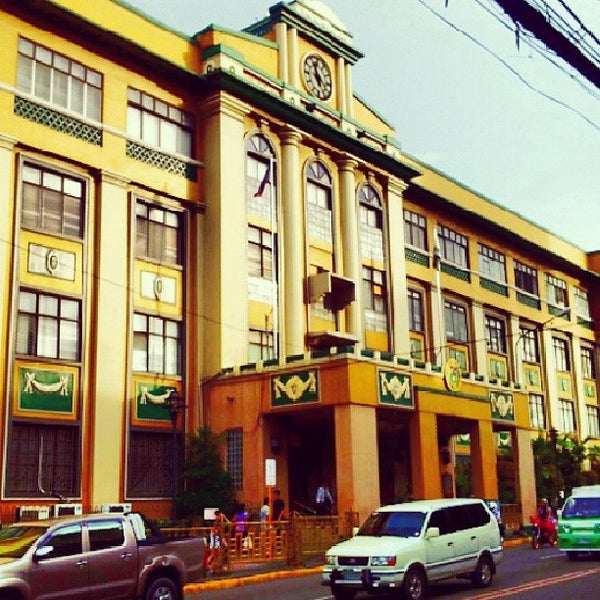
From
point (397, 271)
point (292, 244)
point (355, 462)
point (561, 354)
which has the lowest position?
point (355, 462)

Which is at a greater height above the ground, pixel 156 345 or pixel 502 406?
pixel 156 345

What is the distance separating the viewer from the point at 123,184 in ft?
101

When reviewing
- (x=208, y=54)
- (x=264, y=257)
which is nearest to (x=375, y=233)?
(x=264, y=257)

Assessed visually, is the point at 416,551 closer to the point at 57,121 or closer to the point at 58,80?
the point at 57,121

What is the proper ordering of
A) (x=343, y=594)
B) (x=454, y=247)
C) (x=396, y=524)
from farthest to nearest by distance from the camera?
1. (x=454, y=247)
2. (x=396, y=524)
3. (x=343, y=594)

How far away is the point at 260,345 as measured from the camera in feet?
113

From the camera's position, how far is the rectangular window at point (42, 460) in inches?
1023

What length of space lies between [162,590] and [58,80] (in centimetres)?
1997

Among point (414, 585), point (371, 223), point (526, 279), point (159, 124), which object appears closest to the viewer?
point (414, 585)

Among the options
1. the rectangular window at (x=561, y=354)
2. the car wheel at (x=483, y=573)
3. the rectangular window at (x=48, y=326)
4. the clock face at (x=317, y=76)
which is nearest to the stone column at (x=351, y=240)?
the clock face at (x=317, y=76)

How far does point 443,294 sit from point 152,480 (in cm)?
2353

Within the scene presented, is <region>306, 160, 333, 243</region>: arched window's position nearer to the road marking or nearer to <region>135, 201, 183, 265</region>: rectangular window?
<region>135, 201, 183, 265</region>: rectangular window

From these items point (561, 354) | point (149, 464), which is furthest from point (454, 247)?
point (149, 464)

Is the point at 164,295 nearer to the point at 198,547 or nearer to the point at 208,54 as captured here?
the point at 208,54
